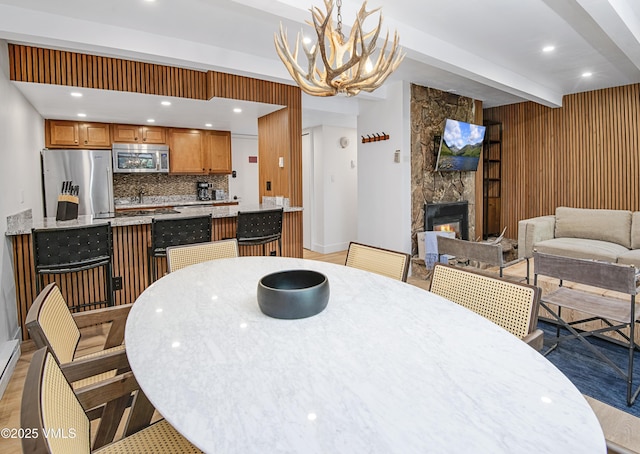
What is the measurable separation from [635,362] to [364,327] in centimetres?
265

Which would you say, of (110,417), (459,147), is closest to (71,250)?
(110,417)

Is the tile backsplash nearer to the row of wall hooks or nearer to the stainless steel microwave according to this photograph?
the stainless steel microwave

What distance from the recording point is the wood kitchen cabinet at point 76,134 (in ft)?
16.6

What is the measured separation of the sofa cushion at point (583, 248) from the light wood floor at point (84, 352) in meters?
0.65

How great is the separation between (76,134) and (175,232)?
10.7 feet

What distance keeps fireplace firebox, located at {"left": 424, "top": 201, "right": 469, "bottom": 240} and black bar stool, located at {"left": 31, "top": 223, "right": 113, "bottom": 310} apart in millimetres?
3999

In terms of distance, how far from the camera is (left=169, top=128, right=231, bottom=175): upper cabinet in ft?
19.2

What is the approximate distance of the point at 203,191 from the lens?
20.9 feet

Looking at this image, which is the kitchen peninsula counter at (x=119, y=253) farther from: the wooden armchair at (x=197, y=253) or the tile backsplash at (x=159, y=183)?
the tile backsplash at (x=159, y=183)

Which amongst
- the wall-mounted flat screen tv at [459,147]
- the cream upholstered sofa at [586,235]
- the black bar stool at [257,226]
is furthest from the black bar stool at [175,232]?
the cream upholstered sofa at [586,235]

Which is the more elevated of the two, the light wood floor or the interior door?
the interior door

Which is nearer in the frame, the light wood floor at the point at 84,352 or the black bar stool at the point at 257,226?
the light wood floor at the point at 84,352

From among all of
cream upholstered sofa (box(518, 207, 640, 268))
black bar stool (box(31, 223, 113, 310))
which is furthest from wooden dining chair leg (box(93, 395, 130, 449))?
cream upholstered sofa (box(518, 207, 640, 268))

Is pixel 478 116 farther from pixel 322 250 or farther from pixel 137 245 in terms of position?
pixel 137 245
